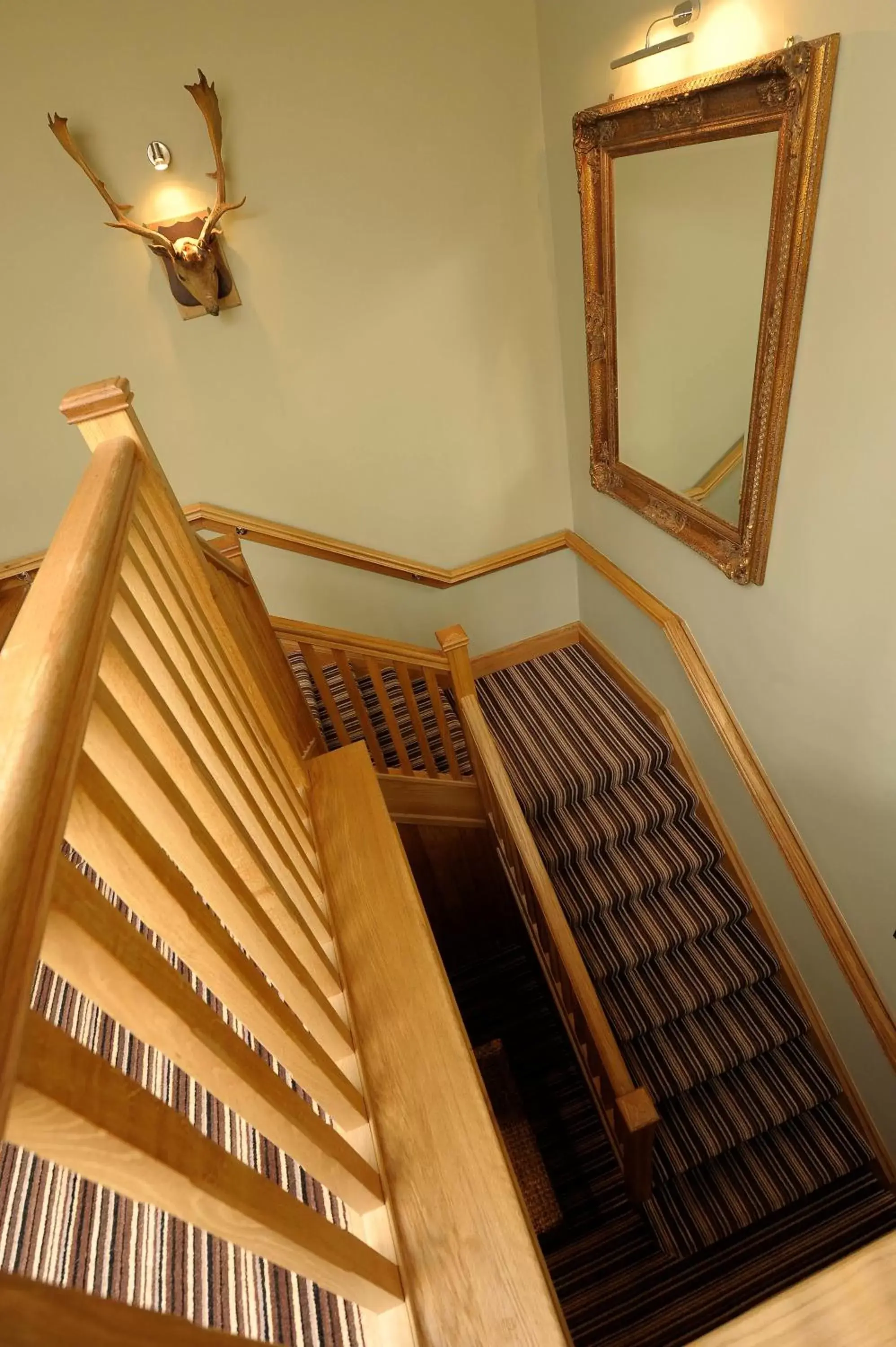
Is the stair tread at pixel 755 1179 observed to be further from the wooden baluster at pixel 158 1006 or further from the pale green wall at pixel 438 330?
the wooden baluster at pixel 158 1006

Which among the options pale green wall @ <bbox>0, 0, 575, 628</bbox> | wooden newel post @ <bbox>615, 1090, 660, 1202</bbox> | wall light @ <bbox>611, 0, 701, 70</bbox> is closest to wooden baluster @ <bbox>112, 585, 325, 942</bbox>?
wooden newel post @ <bbox>615, 1090, 660, 1202</bbox>

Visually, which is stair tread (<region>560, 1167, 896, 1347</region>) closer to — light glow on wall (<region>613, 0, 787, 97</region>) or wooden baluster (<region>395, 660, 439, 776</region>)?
wooden baluster (<region>395, 660, 439, 776</region>)

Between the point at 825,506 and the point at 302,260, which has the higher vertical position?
the point at 302,260

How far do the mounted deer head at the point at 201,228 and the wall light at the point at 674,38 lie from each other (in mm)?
1359

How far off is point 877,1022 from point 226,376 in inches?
137

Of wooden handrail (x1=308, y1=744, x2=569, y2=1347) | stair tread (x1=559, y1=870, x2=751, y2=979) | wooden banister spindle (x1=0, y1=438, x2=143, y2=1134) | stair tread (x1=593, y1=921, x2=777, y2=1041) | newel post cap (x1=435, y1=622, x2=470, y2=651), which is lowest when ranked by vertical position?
stair tread (x1=593, y1=921, x2=777, y2=1041)

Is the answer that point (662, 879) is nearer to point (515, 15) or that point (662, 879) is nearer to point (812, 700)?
point (812, 700)

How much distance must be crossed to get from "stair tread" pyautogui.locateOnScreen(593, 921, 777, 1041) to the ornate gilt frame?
1.60 meters

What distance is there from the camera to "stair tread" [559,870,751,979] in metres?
3.05

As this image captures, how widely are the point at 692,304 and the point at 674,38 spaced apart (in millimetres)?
721

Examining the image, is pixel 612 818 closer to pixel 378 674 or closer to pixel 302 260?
pixel 378 674

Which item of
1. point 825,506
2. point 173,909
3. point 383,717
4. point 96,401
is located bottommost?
point 383,717

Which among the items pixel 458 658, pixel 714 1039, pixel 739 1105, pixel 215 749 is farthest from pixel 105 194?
pixel 739 1105

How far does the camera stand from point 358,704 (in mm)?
3041
